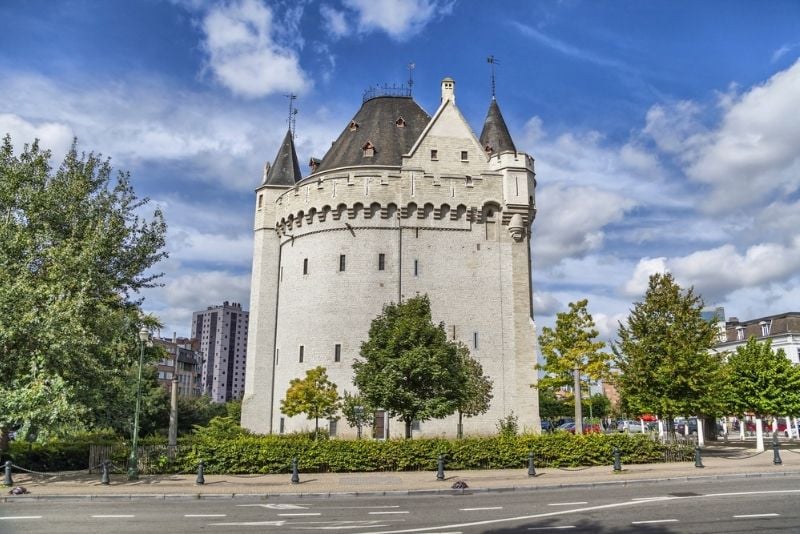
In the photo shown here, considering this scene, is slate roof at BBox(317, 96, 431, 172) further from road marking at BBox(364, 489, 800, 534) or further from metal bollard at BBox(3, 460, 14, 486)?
road marking at BBox(364, 489, 800, 534)

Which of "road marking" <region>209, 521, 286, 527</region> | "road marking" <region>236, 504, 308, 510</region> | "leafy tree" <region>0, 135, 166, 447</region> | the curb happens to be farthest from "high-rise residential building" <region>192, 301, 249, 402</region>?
"road marking" <region>209, 521, 286, 527</region>

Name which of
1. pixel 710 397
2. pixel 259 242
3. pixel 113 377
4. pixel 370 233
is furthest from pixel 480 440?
pixel 259 242

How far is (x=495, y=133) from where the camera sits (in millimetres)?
42562

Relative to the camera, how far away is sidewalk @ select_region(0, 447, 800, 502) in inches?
711

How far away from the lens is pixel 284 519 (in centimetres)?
1381

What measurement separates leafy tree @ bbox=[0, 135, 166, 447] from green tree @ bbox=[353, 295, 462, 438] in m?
10.1

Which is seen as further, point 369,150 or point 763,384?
point 369,150

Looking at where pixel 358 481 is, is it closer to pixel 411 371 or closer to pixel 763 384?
pixel 411 371

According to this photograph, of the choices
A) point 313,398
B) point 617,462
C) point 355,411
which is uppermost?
point 313,398

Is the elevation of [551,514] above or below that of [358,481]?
above

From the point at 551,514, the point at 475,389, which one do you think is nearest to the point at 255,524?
the point at 551,514

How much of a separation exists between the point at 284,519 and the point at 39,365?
10912mm

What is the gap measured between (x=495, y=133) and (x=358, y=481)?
28.7 metres

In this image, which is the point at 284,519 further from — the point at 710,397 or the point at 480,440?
the point at 710,397
